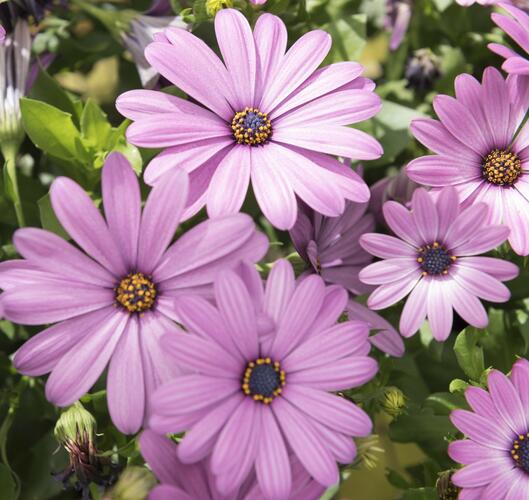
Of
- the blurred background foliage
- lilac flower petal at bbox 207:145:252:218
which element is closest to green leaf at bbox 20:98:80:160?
the blurred background foliage

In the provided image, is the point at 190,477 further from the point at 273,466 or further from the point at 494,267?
the point at 494,267

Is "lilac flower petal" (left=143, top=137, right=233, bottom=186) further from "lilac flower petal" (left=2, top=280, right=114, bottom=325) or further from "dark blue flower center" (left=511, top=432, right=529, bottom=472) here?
"dark blue flower center" (left=511, top=432, right=529, bottom=472)

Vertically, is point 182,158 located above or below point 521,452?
above

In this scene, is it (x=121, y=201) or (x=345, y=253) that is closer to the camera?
(x=121, y=201)

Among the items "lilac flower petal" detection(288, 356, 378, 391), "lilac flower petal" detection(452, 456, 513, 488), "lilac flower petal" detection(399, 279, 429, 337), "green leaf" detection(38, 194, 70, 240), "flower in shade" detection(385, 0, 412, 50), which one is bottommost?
"lilac flower petal" detection(452, 456, 513, 488)

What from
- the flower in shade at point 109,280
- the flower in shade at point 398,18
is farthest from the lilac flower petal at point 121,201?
the flower in shade at point 398,18

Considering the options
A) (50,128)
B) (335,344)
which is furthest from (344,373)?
(50,128)

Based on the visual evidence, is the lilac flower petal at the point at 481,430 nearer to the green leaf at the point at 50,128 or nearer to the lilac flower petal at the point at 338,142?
the lilac flower petal at the point at 338,142
